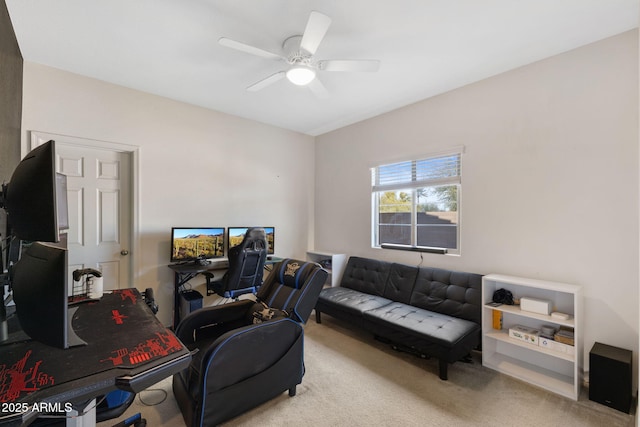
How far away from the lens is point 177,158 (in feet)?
11.6

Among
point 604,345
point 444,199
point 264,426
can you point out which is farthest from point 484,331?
point 264,426

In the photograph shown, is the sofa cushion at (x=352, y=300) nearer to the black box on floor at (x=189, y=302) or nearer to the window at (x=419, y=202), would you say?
the window at (x=419, y=202)

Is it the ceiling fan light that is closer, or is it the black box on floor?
the ceiling fan light

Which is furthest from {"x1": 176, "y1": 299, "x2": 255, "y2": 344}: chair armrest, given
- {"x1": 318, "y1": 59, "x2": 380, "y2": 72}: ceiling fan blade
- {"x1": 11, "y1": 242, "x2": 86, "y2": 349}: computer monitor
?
{"x1": 318, "y1": 59, "x2": 380, "y2": 72}: ceiling fan blade

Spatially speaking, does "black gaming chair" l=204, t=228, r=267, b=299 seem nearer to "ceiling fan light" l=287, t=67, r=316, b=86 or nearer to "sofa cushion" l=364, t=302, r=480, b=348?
"sofa cushion" l=364, t=302, r=480, b=348

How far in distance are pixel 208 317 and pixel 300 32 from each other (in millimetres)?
2425

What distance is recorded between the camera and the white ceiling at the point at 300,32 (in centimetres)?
195

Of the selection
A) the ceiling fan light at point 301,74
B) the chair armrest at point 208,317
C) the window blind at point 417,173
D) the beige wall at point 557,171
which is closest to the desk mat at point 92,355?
the chair armrest at point 208,317

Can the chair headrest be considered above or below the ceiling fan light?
below

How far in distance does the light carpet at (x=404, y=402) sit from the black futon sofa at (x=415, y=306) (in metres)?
0.20

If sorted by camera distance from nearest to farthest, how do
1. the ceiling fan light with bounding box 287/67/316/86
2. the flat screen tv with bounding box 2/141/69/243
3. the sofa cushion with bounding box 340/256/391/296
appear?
the flat screen tv with bounding box 2/141/69/243
the ceiling fan light with bounding box 287/67/316/86
the sofa cushion with bounding box 340/256/391/296

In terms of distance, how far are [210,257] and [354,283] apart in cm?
199

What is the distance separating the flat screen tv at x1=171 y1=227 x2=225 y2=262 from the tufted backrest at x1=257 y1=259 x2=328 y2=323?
1.34 metres

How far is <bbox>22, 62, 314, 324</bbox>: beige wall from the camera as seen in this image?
282 centimetres
